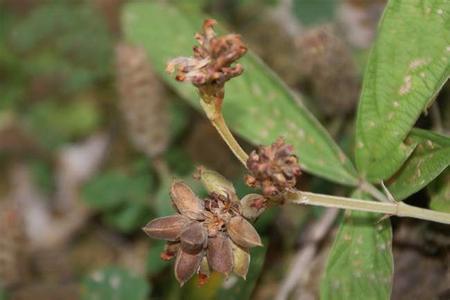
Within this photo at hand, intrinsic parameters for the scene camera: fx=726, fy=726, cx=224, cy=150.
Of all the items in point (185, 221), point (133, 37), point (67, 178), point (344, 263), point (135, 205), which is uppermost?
point (185, 221)

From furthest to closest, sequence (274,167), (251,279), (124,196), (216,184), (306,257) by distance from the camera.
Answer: (124,196) → (306,257) → (251,279) → (216,184) → (274,167)

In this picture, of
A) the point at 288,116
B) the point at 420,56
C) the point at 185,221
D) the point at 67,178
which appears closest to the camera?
the point at 185,221

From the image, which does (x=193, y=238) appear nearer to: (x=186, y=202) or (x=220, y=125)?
(x=186, y=202)

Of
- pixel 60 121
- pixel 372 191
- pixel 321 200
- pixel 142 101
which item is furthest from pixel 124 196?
pixel 321 200

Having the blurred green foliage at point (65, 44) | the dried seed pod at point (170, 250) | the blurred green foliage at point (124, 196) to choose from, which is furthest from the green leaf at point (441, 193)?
the blurred green foliage at point (65, 44)

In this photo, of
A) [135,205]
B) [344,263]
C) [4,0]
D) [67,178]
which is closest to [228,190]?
[344,263]

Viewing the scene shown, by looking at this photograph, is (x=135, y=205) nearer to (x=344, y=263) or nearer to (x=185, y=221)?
(x=344, y=263)

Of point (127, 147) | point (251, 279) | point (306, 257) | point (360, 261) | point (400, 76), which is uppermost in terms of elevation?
point (400, 76)

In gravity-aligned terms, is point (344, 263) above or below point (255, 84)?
below
